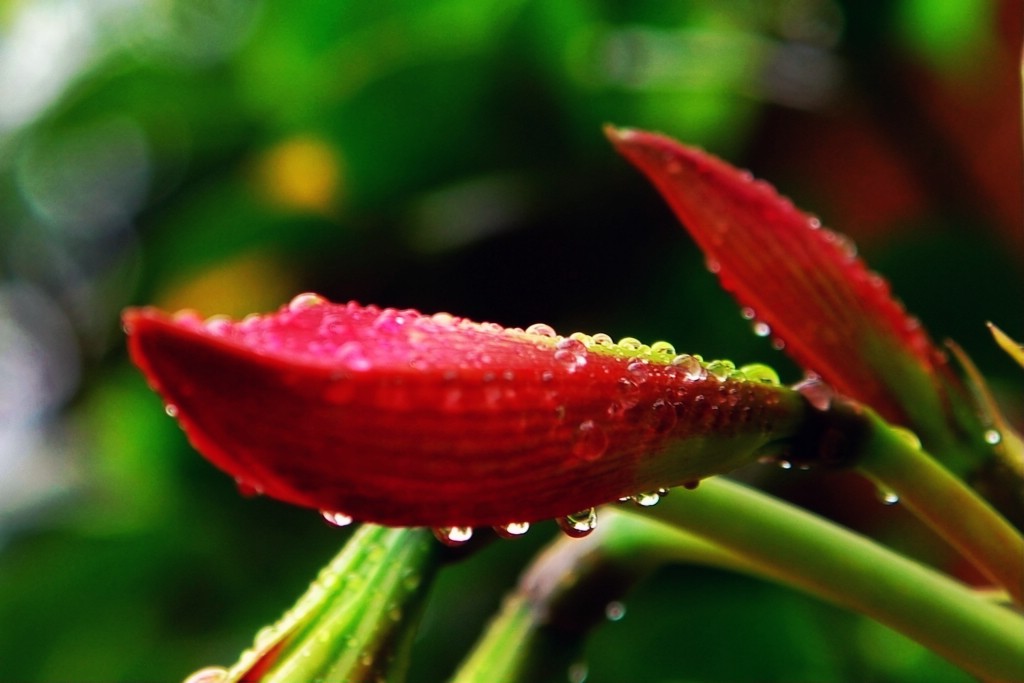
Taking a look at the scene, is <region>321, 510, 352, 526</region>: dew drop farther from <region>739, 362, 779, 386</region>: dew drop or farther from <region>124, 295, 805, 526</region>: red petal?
<region>739, 362, 779, 386</region>: dew drop

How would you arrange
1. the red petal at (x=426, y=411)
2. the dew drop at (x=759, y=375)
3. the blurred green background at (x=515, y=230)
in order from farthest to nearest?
the blurred green background at (x=515, y=230) → the dew drop at (x=759, y=375) → the red petal at (x=426, y=411)

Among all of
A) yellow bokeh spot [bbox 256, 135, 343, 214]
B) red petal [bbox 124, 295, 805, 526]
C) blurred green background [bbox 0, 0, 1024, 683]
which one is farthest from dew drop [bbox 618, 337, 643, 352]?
yellow bokeh spot [bbox 256, 135, 343, 214]

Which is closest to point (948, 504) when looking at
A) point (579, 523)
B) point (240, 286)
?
point (579, 523)

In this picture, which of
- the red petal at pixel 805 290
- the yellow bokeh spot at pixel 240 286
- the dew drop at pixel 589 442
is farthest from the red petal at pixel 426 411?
the yellow bokeh spot at pixel 240 286

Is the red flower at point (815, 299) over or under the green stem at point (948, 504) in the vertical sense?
over

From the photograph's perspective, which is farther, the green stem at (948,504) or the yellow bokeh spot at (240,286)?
the yellow bokeh spot at (240,286)

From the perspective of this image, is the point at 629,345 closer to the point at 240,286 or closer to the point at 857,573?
the point at 857,573

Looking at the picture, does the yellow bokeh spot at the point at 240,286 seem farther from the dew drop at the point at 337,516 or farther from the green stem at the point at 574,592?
the dew drop at the point at 337,516
